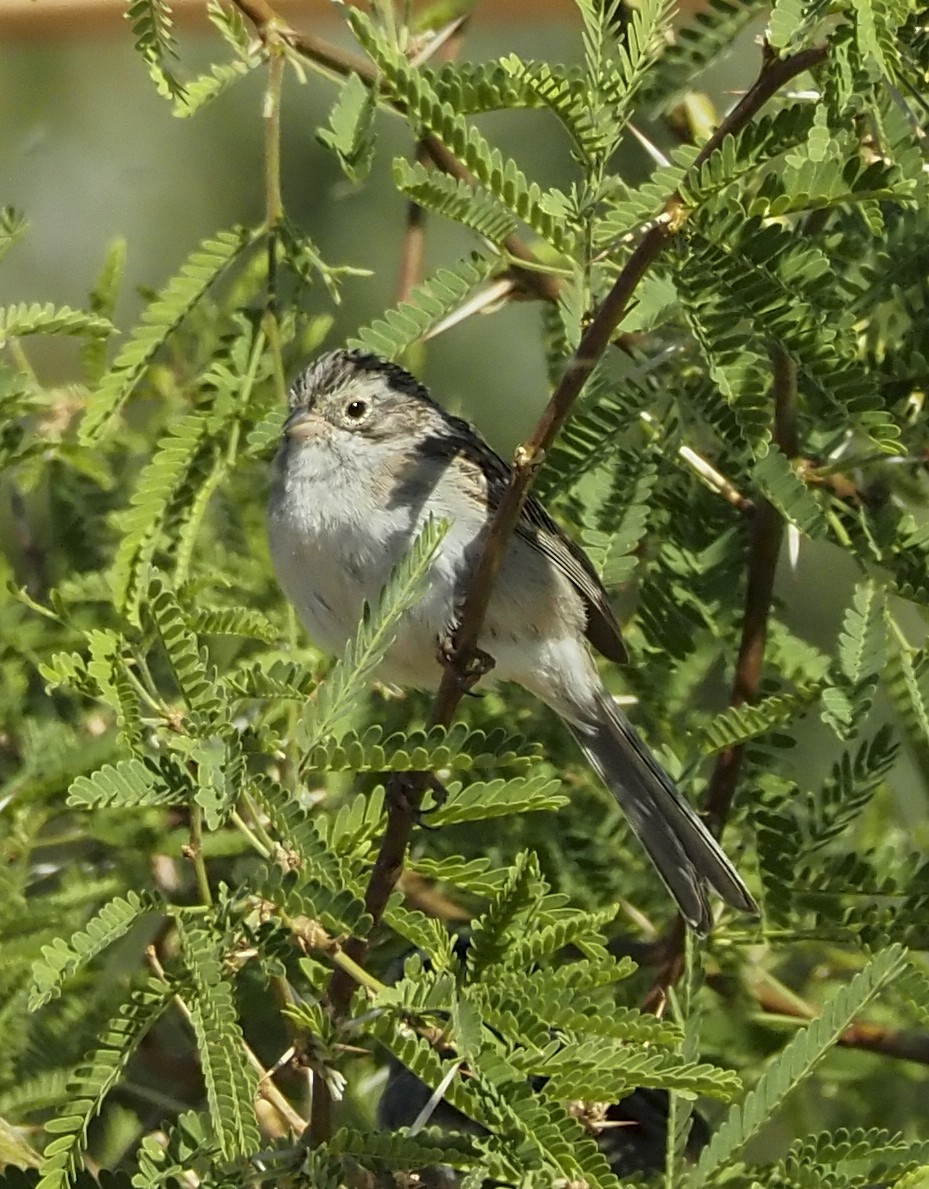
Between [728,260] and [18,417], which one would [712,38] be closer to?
[728,260]

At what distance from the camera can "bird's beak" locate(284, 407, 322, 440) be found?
11.4ft

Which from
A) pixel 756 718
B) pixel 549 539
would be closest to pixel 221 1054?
pixel 756 718

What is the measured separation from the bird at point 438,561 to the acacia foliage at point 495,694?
0.09 meters

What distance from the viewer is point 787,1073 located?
2303 millimetres

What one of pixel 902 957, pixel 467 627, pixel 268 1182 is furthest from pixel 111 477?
pixel 902 957

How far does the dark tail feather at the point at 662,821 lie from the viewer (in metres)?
2.99

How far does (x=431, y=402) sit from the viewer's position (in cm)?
391

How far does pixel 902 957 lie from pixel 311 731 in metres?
0.78

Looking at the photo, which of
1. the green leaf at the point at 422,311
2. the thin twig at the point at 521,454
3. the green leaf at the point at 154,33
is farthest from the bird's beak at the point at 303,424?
the green leaf at the point at 154,33

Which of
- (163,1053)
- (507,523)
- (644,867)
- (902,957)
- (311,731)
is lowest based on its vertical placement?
(163,1053)

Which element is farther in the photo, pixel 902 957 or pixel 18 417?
pixel 18 417

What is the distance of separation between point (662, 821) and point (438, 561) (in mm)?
601

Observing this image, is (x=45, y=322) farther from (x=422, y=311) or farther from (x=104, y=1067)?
(x=104, y=1067)

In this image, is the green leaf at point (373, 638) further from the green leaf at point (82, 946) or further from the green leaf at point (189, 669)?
the green leaf at point (82, 946)
